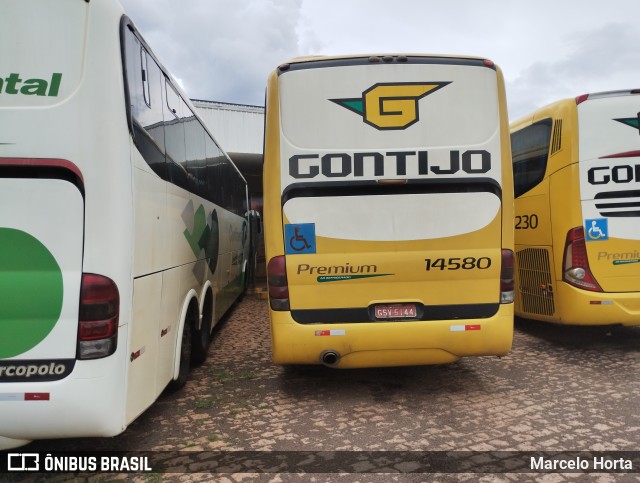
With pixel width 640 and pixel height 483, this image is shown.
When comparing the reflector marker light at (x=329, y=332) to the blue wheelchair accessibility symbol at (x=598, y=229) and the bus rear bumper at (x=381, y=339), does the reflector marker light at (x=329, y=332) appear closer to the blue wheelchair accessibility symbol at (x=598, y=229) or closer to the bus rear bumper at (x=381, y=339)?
the bus rear bumper at (x=381, y=339)

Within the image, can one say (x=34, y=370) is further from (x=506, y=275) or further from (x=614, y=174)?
(x=614, y=174)

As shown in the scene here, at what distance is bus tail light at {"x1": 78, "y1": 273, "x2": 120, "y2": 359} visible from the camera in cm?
291

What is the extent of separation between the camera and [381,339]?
14.5 feet

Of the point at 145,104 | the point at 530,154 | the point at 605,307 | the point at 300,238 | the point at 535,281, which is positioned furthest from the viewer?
the point at 530,154

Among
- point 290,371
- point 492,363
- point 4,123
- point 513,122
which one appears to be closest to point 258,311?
point 290,371

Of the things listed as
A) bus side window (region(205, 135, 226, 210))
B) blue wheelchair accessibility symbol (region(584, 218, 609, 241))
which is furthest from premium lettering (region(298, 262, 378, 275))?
blue wheelchair accessibility symbol (region(584, 218, 609, 241))

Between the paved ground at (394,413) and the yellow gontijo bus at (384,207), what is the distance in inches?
22.8

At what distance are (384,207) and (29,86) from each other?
289cm

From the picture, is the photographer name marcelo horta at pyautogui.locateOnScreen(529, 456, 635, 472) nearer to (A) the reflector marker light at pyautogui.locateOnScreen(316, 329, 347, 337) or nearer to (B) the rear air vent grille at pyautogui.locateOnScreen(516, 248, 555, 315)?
(A) the reflector marker light at pyautogui.locateOnScreen(316, 329, 347, 337)

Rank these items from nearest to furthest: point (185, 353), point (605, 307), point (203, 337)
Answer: point (185, 353) < point (605, 307) < point (203, 337)

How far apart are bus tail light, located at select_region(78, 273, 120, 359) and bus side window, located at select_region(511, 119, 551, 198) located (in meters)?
5.83

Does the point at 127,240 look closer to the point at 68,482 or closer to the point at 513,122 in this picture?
the point at 68,482

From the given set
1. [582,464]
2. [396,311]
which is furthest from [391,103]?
[582,464]

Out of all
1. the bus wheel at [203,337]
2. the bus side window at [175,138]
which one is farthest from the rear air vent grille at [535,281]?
the bus side window at [175,138]
